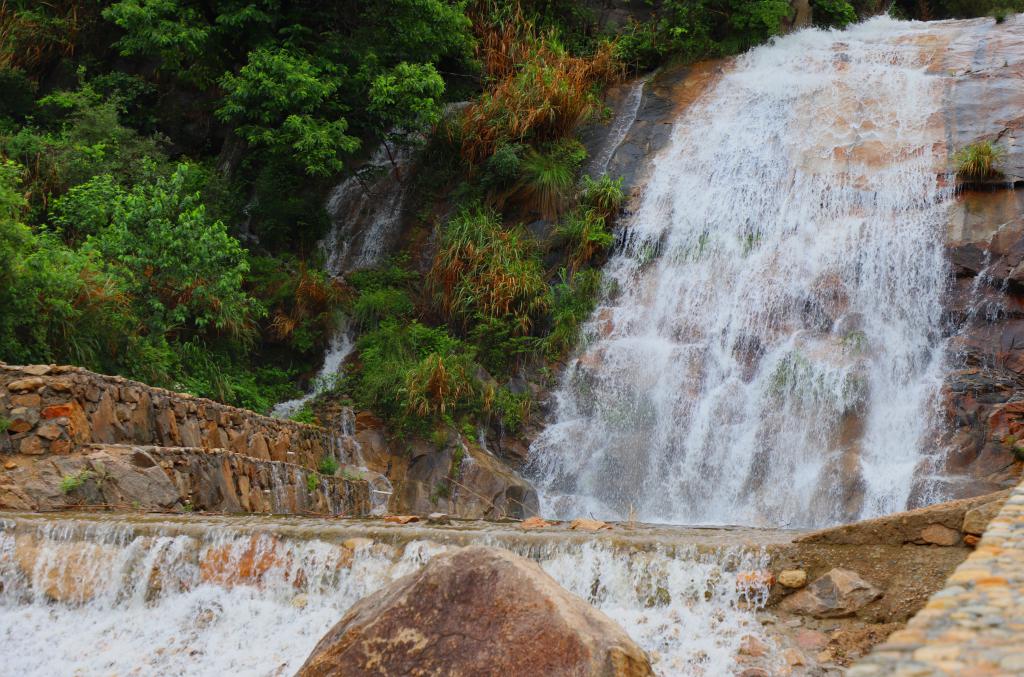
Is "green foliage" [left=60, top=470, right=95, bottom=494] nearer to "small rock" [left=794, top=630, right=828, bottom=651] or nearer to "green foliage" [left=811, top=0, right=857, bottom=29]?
"small rock" [left=794, top=630, right=828, bottom=651]

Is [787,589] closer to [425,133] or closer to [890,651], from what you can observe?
[890,651]

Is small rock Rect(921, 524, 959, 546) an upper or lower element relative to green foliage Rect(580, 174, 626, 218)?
lower

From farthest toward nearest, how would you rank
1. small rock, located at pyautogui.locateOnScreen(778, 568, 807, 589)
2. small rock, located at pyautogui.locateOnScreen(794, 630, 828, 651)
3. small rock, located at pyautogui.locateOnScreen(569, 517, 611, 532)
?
small rock, located at pyautogui.locateOnScreen(569, 517, 611, 532) → small rock, located at pyautogui.locateOnScreen(778, 568, 807, 589) → small rock, located at pyautogui.locateOnScreen(794, 630, 828, 651)

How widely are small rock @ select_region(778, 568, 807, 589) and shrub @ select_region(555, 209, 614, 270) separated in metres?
9.10

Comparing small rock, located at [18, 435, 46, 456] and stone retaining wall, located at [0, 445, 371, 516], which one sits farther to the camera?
small rock, located at [18, 435, 46, 456]

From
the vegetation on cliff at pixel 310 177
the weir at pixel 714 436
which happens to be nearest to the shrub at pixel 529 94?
the vegetation on cliff at pixel 310 177

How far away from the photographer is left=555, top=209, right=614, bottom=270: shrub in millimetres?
14039

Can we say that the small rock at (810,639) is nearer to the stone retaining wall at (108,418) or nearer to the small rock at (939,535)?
the small rock at (939,535)

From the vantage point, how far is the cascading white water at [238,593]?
538 centimetres

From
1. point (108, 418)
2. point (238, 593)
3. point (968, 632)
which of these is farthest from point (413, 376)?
point (968, 632)

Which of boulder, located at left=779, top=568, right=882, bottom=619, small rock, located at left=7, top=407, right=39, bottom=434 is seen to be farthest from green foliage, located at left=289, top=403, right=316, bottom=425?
boulder, located at left=779, top=568, right=882, bottom=619

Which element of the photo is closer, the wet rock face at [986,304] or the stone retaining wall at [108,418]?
the stone retaining wall at [108,418]

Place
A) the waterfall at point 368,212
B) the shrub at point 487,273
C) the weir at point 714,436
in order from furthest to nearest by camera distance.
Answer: the waterfall at point 368,212 < the shrub at point 487,273 < the weir at point 714,436

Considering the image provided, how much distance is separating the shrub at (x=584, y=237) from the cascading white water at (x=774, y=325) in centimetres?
34
